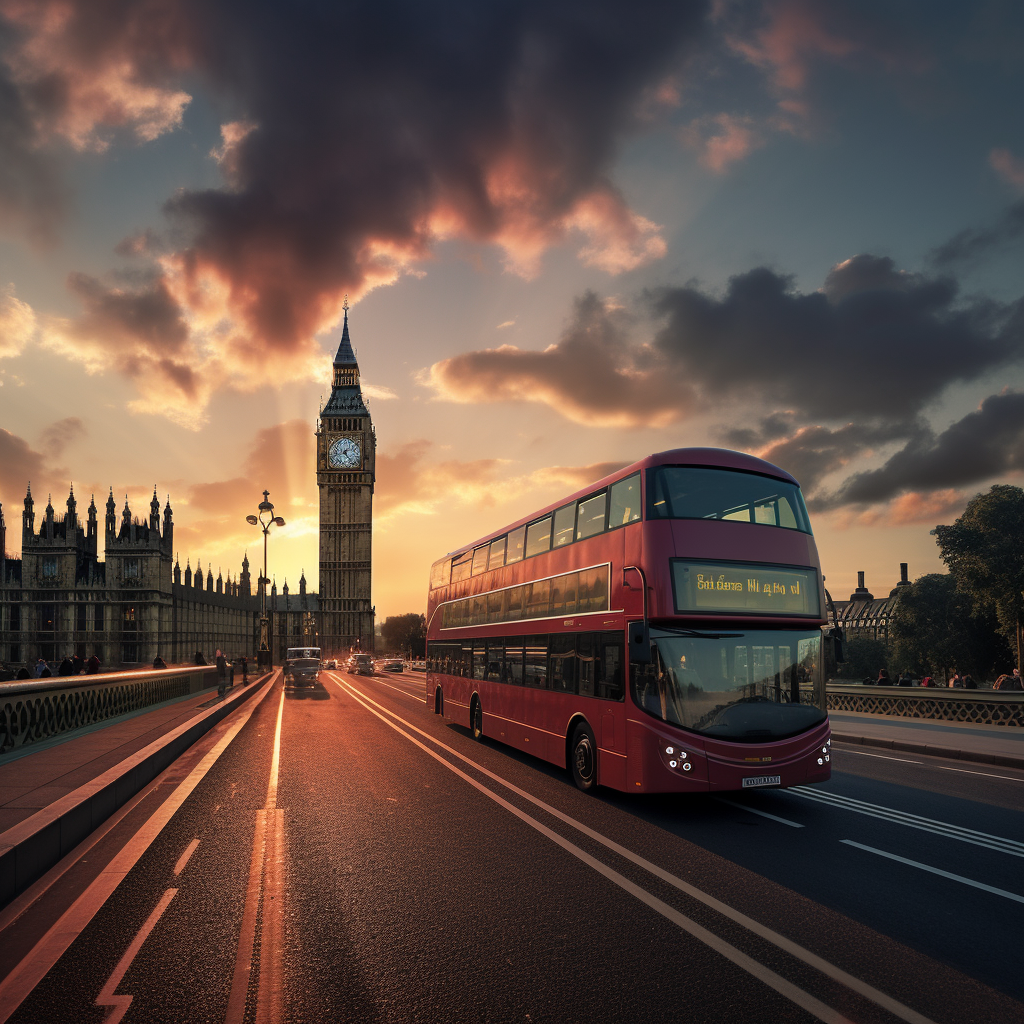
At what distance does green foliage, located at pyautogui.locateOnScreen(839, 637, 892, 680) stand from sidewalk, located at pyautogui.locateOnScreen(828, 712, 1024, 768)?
206 feet

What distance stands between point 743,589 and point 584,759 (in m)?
3.49

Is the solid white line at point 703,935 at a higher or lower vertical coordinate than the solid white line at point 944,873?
higher

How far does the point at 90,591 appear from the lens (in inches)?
3617

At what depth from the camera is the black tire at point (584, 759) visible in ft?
34.7

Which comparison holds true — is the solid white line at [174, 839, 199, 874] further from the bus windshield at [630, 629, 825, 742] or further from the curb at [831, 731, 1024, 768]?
the curb at [831, 731, 1024, 768]

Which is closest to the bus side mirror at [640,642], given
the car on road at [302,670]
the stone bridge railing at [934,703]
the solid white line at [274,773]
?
the solid white line at [274,773]

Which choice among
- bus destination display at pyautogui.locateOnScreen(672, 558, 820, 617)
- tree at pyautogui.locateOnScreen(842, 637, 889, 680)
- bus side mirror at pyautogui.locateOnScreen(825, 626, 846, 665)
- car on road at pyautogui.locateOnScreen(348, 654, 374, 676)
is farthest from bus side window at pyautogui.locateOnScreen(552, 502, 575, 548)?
tree at pyautogui.locateOnScreen(842, 637, 889, 680)

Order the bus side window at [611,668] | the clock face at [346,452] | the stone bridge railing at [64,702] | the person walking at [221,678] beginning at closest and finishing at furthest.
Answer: the bus side window at [611,668] < the stone bridge railing at [64,702] < the person walking at [221,678] < the clock face at [346,452]

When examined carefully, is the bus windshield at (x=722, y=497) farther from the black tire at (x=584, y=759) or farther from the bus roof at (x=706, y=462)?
the black tire at (x=584, y=759)

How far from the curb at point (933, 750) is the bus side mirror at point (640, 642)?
9360mm

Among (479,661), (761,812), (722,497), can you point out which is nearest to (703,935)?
(761,812)

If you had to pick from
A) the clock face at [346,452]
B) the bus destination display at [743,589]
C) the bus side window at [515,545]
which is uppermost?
the clock face at [346,452]

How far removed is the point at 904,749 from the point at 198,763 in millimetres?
14139

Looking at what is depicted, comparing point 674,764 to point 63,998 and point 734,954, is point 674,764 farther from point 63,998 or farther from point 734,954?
point 63,998
